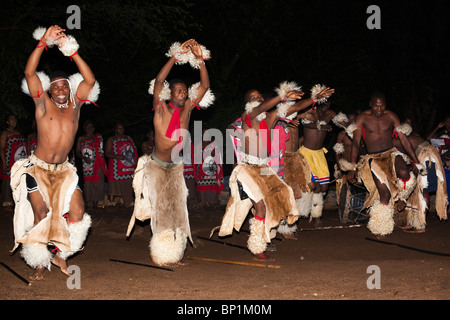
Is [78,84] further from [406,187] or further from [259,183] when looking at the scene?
[406,187]

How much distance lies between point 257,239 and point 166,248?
108 centimetres

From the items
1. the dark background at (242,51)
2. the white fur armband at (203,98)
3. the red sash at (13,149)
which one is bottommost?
the red sash at (13,149)

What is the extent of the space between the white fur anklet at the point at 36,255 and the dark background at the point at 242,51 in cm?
447

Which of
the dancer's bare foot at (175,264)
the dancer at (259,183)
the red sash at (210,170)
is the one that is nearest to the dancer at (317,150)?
the dancer at (259,183)

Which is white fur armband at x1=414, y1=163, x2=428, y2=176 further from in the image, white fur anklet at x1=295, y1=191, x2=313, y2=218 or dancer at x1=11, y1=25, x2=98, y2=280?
dancer at x1=11, y1=25, x2=98, y2=280

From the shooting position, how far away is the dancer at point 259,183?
598 cm

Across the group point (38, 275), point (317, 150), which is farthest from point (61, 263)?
point (317, 150)

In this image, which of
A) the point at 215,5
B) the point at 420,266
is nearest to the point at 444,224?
the point at 420,266

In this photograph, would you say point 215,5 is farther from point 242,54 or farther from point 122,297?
point 122,297

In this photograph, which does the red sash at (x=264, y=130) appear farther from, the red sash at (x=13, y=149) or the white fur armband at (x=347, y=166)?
the red sash at (x=13, y=149)

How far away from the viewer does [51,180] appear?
512 centimetres

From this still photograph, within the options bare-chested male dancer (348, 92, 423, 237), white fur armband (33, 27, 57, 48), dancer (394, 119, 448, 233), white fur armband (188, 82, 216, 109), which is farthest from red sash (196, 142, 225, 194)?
white fur armband (33, 27, 57, 48)

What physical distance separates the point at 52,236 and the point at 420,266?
3633mm

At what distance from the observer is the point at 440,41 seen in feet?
53.9
